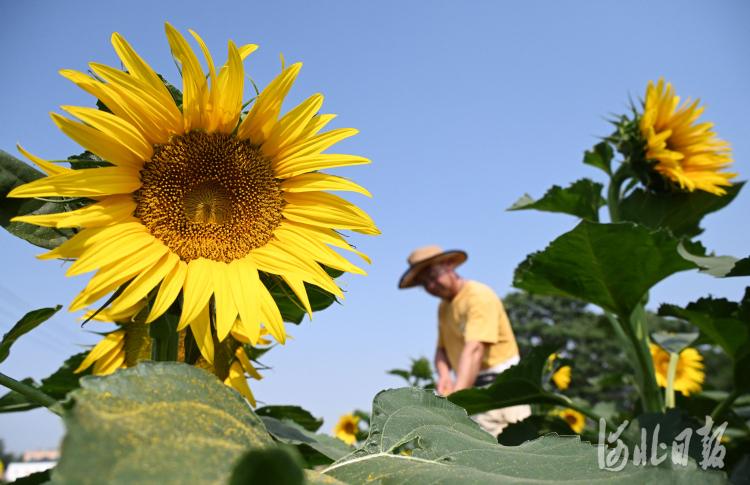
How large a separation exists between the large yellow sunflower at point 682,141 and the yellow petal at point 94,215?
2.38m

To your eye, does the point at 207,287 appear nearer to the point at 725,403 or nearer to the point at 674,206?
the point at 725,403

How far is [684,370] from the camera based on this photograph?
15.9ft

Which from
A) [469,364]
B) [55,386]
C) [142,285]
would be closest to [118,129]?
[142,285]

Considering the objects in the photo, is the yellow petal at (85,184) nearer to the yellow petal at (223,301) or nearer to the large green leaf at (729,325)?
the yellow petal at (223,301)

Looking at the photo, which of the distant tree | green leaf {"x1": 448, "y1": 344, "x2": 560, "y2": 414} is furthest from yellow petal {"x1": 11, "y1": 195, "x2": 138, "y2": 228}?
the distant tree

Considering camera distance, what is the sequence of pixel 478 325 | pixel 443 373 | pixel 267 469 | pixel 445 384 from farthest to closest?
pixel 443 373, pixel 445 384, pixel 478 325, pixel 267 469

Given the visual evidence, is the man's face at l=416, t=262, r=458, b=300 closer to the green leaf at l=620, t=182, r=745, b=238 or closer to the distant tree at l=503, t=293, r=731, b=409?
the green leaf at l=620, t=182, r=745, b=238

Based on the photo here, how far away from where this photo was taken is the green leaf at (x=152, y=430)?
37 cm

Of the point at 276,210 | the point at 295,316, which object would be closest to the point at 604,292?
the point at 295,316

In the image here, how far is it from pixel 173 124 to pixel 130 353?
2.08ft

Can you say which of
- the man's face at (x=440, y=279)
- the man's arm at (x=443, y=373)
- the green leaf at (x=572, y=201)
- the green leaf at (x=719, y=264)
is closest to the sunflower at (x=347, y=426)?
the man's arm at (x=443, y=373)

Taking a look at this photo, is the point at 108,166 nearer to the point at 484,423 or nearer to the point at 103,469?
the point at 103,469

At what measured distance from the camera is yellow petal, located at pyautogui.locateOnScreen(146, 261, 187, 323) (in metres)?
0.76

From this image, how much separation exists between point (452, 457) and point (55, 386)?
1.13m
